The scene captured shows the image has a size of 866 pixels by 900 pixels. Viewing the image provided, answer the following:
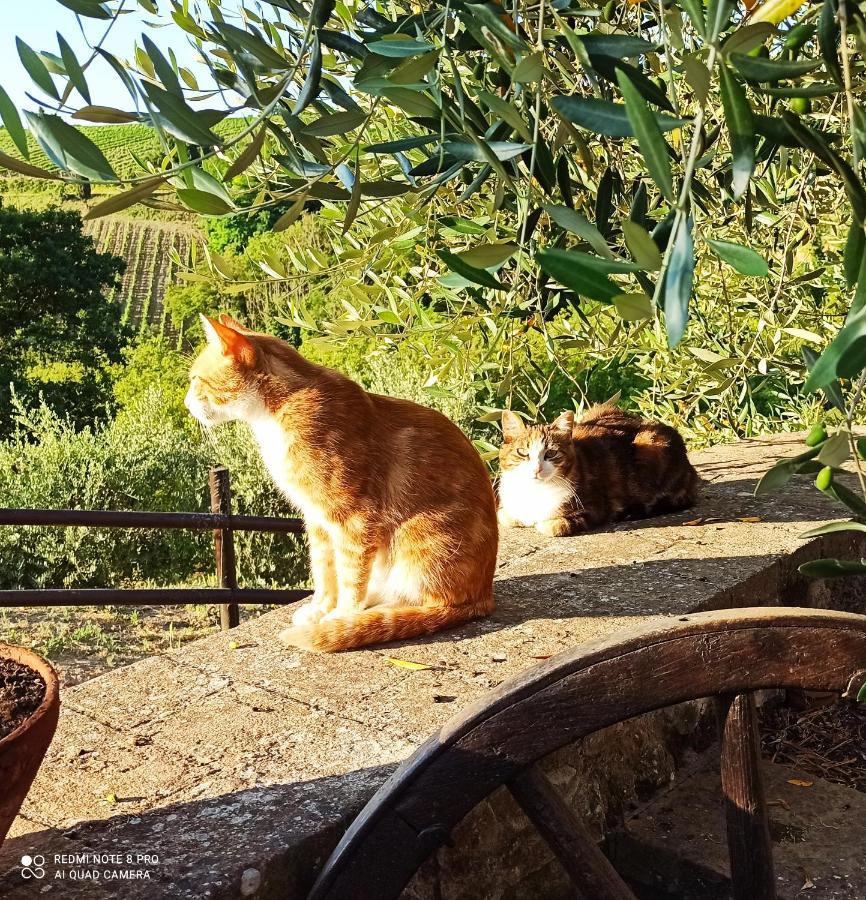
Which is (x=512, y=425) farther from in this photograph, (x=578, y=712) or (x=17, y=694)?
(x=17, y=694)

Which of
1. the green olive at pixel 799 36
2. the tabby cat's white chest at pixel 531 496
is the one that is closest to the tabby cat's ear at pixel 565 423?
the tabby cat's white chest at pixel 531 496

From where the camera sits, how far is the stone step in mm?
1750

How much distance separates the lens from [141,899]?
1.26 metres

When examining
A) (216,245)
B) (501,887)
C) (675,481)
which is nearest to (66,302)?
(216,245)

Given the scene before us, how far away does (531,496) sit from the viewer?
356 centimetres

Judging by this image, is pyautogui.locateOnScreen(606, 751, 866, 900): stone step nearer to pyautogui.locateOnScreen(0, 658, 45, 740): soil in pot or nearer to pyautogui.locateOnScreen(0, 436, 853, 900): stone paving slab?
pyautogui.locateOnScreen(0, 436, 853, 900): stone paving slab

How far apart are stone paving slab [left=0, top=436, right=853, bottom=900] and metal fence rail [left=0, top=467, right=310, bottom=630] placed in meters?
1.40

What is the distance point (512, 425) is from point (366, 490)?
1.66m

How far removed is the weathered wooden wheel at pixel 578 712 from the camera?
1.19 m

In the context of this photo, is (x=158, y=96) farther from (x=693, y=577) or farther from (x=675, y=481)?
(x=675, y=481)

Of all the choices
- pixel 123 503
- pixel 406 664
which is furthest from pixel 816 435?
pixel 123 503

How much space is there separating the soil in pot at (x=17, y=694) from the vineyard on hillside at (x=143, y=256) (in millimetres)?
31081

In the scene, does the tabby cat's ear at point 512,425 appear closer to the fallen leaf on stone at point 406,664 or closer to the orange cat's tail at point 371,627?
the orange cat's tail at point 371,627

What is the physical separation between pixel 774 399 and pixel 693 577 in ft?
15.2
